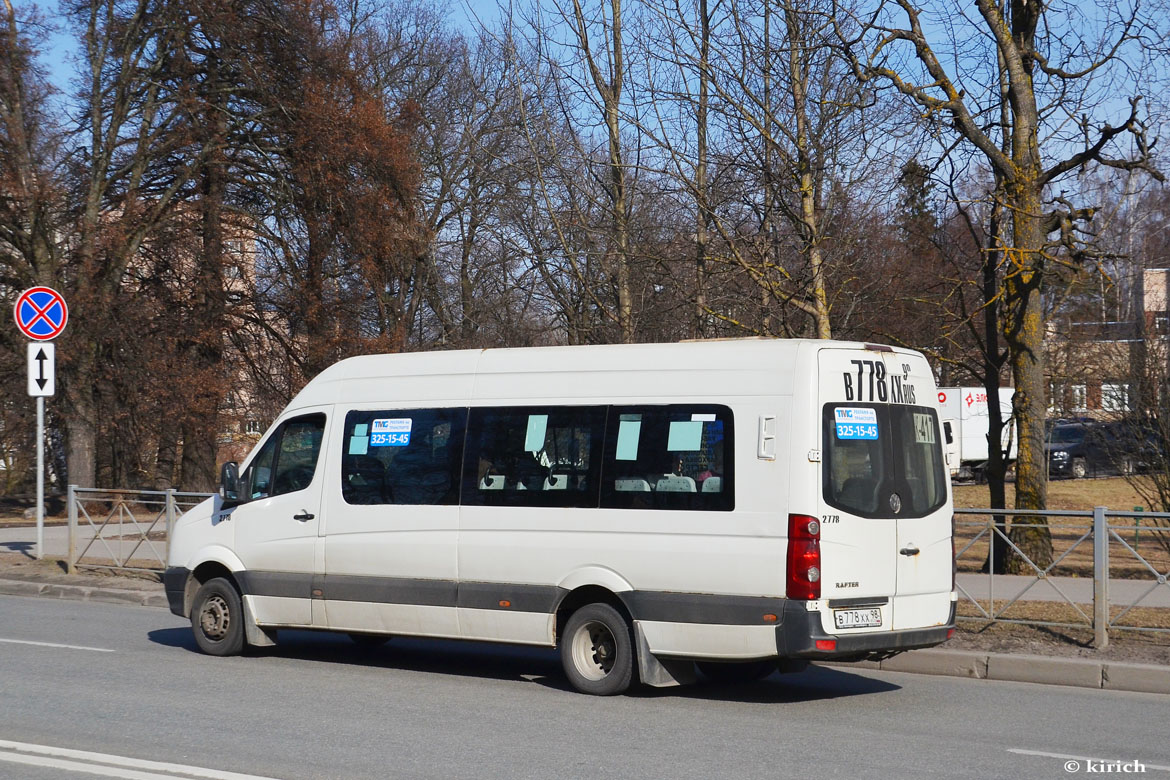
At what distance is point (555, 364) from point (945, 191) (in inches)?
307

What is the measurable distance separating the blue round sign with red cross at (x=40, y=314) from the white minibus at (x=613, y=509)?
26.3 feet

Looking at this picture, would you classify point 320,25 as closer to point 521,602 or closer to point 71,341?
point 71,341

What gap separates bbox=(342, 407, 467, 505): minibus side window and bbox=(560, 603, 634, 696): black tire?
1.46m

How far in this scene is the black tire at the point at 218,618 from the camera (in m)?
10.6

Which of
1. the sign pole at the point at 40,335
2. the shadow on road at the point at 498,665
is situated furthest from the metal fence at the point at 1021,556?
the shadow on road at the point at 498,665

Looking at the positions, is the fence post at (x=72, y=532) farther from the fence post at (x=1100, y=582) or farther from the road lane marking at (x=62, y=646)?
the fence post at (x=1100, y=582)

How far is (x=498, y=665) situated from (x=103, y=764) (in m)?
4.48

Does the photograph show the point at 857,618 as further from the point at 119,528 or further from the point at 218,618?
the point at 119,528

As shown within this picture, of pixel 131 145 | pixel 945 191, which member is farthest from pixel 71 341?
pixel 945 191

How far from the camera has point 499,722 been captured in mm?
7781

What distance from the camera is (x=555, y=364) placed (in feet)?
30.8

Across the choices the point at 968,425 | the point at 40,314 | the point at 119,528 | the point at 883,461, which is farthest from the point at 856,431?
the point at 968,425

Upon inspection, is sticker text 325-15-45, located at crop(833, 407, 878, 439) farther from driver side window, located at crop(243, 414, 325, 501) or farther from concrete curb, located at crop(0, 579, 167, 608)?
concrete curb, located at crop(0, 579, 167, 608)

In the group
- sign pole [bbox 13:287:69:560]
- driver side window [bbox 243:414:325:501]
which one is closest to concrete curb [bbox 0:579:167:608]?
sign pole [bbox 13:287:69:560]
